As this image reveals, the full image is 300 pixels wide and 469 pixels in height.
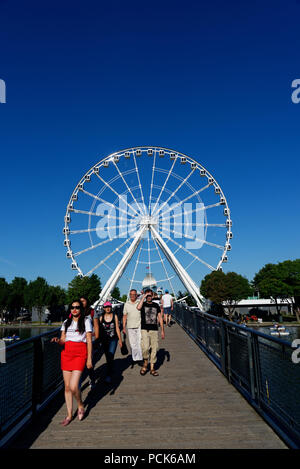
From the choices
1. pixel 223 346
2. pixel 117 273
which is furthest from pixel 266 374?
pixel 117 273

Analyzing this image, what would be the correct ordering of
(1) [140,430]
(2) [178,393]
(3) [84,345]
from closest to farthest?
(1) [140,430] → (3) [84,345] → (2) [178,393]

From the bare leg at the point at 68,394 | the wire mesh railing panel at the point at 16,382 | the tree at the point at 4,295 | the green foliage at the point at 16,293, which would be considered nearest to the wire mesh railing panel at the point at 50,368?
the wire mesh railing panel at the point at 16,382

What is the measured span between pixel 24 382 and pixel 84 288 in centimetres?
6074

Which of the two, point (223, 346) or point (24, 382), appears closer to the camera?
point (24, 382)

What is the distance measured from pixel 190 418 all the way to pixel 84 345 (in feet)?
6.25

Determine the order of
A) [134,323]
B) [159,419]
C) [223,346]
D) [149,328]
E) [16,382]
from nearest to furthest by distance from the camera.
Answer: [16,382] < [159,419] < [223,346] < [149,328] < [134,323]

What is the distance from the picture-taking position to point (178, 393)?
600 cm

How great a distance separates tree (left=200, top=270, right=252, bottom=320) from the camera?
220ft

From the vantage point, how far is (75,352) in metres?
4.96

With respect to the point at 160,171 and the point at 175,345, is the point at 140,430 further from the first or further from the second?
the point at 160,171

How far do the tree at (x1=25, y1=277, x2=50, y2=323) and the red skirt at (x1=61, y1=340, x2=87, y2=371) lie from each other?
3134 inches

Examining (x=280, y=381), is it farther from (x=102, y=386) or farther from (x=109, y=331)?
(x=109, y=331)

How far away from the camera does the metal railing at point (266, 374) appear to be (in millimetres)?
3887
